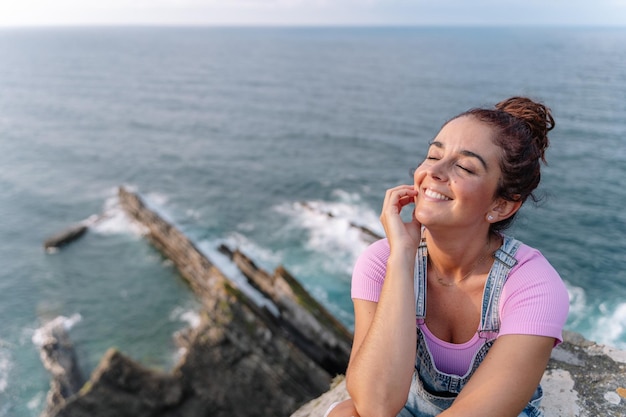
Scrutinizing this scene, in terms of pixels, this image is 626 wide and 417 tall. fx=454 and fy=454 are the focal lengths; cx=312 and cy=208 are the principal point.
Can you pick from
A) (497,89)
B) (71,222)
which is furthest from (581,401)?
(497,89)

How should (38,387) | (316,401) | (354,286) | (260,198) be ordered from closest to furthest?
1. (354,286)
2. (316,401)
3. (38,387)
4. (260,198)

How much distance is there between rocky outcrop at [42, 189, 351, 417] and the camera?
17562 mm

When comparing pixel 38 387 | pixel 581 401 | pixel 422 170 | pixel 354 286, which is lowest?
pixel 38 387

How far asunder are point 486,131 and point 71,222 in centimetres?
4304

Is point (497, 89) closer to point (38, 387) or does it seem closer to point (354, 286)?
point (38, 387)

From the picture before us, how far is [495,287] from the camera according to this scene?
12.9 feet

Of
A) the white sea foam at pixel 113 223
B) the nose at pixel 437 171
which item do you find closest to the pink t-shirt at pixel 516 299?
the nose at pixel 437 171

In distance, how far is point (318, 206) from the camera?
128ft

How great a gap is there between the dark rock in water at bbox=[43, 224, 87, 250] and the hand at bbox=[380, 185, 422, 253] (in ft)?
127

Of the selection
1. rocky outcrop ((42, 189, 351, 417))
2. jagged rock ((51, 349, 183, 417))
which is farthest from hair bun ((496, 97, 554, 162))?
jagged rock ((51, 349, 183, 417))

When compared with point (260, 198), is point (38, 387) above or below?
below

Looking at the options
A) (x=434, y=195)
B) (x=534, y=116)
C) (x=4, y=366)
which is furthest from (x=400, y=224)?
(x=4, y=366)

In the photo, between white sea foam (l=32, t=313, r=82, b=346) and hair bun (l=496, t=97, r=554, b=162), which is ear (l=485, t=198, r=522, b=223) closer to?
hair bun (l=496, t=97, r=554, b=162)

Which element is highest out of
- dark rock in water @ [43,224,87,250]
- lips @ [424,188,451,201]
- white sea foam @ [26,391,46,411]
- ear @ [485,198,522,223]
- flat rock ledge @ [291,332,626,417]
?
lips @ [424,188,451,201]
